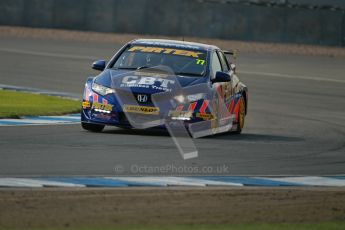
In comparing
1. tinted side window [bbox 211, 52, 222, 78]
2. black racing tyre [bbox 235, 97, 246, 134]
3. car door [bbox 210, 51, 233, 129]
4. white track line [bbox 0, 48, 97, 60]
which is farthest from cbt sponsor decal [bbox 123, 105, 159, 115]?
white track line [bbox 0, 48, 97, 60]

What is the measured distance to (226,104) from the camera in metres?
15.7

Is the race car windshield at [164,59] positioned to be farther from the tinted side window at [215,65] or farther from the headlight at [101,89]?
the headlight at [101,89]

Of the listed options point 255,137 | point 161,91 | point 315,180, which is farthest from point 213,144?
point 315,180

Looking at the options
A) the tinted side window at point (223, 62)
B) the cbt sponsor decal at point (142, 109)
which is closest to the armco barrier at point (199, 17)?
the tinted side window at point (223, 62)

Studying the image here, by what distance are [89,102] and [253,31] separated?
73.9 ft

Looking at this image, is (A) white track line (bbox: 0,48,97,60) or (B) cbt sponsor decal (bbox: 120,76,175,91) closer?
(B) cbt sponsor decal (bbox: 120,76,175,91)

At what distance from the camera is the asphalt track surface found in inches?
460

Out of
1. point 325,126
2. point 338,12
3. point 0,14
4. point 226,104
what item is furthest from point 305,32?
point 226,104

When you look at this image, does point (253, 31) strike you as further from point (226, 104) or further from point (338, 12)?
point (226, 104)

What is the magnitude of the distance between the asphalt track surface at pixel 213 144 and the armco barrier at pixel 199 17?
9968 millimetres

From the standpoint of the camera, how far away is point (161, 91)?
14633mm

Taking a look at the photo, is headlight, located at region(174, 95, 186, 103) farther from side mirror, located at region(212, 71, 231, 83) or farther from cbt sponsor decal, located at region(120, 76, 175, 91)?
side mirror, located at region(212, 71, 231, 83)

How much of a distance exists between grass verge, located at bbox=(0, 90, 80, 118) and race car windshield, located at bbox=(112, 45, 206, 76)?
208 cm

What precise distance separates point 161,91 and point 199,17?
23.1 m
